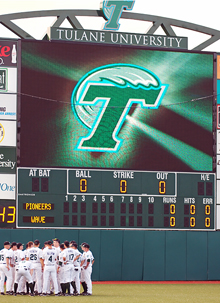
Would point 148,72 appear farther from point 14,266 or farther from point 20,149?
point 14,266

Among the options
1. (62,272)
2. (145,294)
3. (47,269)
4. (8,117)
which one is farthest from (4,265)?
(8,117)

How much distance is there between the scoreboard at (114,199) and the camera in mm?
18328

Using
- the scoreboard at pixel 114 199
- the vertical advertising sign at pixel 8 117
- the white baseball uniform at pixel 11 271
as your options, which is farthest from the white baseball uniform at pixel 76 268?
the vertical advertising sign at pixel 8 117

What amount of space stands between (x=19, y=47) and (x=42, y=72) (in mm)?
983

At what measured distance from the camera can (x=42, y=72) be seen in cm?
1864

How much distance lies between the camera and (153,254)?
64.5 ft

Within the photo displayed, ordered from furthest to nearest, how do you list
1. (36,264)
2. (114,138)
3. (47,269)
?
(114,138) < (36,264) < (47,269)

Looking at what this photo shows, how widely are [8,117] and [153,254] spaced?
5.94 m

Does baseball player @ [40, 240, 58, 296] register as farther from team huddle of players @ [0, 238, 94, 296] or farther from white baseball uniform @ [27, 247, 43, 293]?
white baseball uniform @ [27, 247, 43, 293]

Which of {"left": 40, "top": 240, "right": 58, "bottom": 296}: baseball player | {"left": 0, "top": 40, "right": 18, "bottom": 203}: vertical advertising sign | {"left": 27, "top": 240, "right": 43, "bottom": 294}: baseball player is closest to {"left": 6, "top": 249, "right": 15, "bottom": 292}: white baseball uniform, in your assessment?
{"left": 27, "top": 240, "right": 43, "bottom": 294}: baseball player

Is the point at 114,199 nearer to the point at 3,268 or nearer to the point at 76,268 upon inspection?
the point at 76,268

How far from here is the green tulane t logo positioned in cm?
1883

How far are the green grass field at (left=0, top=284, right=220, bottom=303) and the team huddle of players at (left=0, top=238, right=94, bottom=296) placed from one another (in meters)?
0.54

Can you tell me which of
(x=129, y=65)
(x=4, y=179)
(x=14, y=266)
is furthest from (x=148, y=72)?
(x=14, y=266)
